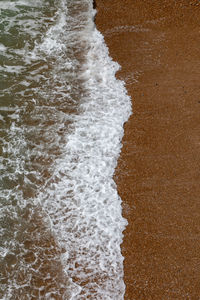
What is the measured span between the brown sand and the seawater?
28 cm

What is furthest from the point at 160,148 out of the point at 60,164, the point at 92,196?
the point at 60,164

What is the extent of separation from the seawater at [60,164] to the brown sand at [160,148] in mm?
281

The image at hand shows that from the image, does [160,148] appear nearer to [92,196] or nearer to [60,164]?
[92,196]

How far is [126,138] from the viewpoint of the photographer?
711 cm

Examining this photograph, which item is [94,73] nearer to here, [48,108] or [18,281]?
[48,108]

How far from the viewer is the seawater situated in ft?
17.1

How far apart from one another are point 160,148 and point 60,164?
201 centimetres

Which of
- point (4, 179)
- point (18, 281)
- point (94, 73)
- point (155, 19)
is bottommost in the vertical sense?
point (18, 281)

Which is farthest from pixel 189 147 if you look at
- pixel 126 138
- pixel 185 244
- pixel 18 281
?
pixel 18 281

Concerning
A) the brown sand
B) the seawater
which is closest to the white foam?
the seawater

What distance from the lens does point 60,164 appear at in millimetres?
6707

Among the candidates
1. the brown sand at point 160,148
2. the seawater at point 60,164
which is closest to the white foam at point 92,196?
the seawater at point 60,164

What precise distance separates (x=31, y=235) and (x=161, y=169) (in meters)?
2.65

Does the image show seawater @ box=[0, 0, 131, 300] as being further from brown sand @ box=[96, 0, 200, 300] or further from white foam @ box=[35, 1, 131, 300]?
brown sand @ box=[96, 0, 200, 300]
